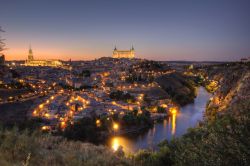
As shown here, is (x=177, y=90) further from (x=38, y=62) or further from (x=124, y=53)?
(x=124, y=53)

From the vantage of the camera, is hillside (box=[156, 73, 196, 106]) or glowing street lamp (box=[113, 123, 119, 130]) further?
hillside (box=[156, 73, 196, 106])

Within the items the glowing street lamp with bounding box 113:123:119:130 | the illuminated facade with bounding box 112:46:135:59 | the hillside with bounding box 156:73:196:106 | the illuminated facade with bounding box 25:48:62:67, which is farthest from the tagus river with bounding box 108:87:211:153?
the illuminated facade with bounding box 112:46:135:59

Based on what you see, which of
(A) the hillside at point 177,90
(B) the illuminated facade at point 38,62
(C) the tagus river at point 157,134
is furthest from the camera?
(B) the illuminated facade at point 38,62

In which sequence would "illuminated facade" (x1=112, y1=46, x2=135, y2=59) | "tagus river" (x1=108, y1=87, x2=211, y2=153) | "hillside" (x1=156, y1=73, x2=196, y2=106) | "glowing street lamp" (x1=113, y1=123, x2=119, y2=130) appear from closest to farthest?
1. "tagus river" (x1=108, y1=87, x2=211, y2=153)
2. "glowing street lamp" (x1=113, y1=123, x2=119, y2=130)
3. "hillside" (x1=156, y1=73, x2=196, y2=106)
4. "illuminated facade" (x1=112, y1=46, x2=135, y2=59)

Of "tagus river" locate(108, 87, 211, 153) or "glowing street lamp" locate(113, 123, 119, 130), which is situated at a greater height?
"glowing street lamp" locate(113, 123, 119, 130)

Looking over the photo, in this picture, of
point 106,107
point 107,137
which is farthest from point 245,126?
point 106,107

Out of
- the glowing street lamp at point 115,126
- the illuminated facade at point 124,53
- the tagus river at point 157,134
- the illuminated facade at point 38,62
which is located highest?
the illuminated facade at point 124,53

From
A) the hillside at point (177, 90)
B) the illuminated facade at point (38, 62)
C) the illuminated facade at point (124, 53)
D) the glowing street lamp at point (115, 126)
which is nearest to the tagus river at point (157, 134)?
the glowing street lamp at point (115, 126)

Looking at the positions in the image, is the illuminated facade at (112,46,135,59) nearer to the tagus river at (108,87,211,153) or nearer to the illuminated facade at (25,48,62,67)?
the illuminated facade at (25,48,62,67)

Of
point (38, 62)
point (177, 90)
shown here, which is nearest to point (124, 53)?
point (38, 62)

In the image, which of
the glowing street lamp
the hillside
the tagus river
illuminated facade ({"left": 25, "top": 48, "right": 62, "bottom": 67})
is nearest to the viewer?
the tagus river

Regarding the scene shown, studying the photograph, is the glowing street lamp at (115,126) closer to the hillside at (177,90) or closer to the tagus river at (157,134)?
the tagus river at (157,134)
